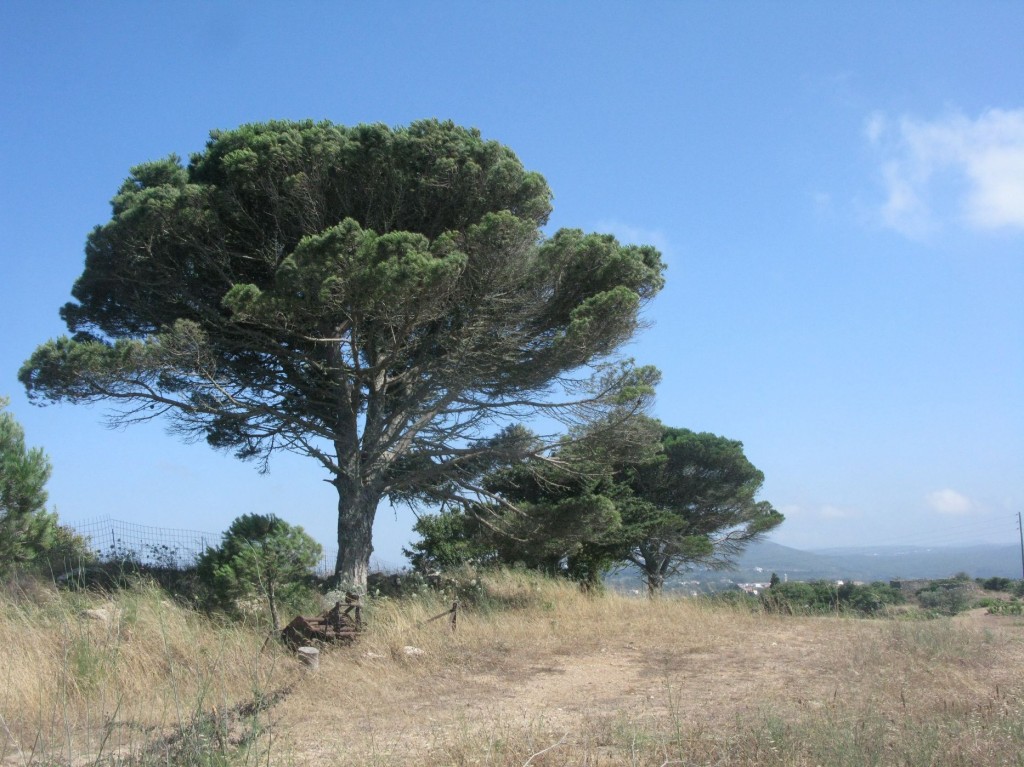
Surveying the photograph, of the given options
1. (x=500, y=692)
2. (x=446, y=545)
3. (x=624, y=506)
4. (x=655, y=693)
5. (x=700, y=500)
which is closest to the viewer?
(x=655, y=693)

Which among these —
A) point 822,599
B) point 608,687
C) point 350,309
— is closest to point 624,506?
point 822,599

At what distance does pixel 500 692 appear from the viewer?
677 cm

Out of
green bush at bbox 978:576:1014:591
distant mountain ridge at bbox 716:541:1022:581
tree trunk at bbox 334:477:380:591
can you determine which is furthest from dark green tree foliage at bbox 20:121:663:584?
green bush at bbox 978:576:1014:591

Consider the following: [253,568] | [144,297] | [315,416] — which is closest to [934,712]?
[253,568]

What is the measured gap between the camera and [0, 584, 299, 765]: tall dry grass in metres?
4.38

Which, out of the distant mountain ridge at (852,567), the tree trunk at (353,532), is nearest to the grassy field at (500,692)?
the tree trunk at (353,532)

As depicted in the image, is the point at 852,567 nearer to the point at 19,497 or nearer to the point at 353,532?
the point at 353,532

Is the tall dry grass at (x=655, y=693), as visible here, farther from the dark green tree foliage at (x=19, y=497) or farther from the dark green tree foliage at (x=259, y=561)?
the dark green tree foliage at (x=19, y=497)

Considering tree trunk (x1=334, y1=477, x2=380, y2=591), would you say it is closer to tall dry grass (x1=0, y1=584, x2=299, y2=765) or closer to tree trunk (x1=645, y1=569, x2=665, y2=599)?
tall dry grass (x1=0, y1=584, x2=299, y2=765)

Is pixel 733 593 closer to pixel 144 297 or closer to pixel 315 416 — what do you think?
pixel 315 416

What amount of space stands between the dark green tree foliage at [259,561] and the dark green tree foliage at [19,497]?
2.20 meters

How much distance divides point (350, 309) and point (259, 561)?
3543 mm

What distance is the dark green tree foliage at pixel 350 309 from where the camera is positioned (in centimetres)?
1172

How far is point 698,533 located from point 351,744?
17804 millimetres
